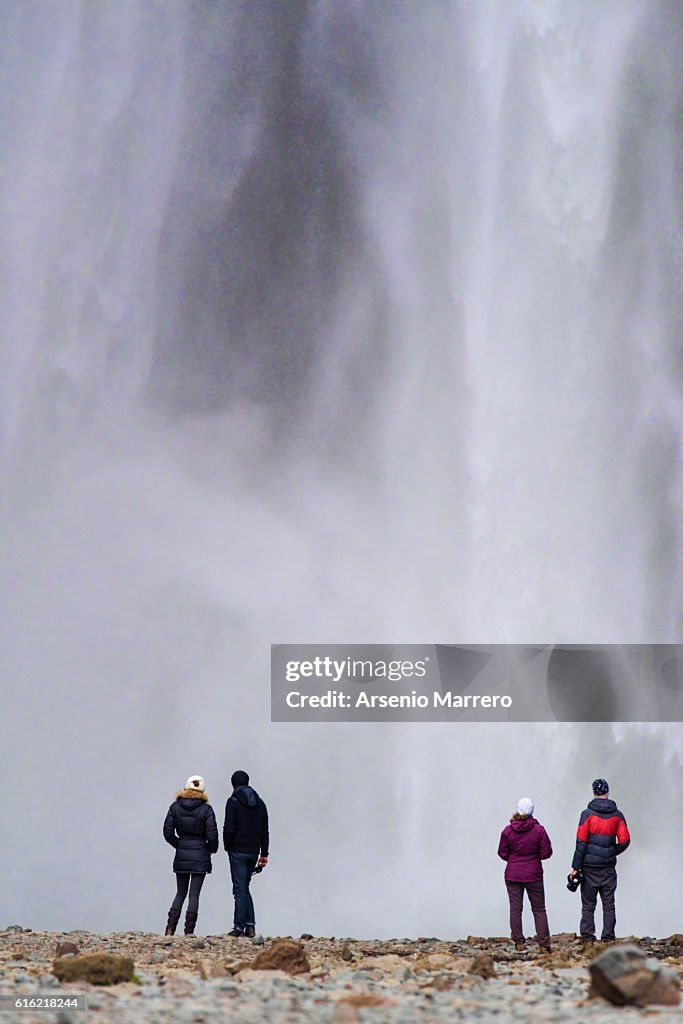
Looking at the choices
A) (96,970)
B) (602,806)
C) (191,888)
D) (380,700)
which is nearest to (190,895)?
(191,888)

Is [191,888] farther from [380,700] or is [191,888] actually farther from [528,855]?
[380,700]

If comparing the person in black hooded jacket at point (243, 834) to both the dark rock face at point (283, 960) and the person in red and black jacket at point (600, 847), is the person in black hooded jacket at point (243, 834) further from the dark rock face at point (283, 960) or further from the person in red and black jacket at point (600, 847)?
the dark rock face at point (283, 960)

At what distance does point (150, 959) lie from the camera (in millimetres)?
13203

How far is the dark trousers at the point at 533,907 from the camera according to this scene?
615 inches

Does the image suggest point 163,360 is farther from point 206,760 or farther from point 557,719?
point 557,719

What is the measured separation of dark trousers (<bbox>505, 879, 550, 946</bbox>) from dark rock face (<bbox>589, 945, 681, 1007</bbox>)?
6.21 metres

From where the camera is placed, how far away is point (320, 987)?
34.8 feet

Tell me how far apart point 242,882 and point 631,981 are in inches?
327

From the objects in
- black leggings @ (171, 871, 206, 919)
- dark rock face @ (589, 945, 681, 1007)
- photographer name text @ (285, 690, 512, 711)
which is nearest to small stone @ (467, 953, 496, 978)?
dark rock face @ (589, 945, 681, 1007)

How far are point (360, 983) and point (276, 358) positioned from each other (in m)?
28.2

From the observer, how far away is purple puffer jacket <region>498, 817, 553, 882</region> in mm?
15742

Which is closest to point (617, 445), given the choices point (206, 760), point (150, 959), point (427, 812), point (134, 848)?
point (427, 812)

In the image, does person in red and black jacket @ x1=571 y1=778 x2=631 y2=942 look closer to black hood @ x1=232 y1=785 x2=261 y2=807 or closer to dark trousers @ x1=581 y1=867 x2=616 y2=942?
dark trousers @ x1=581 y1=867 x2=616 y2=942

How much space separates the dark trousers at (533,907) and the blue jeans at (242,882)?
3322mm
